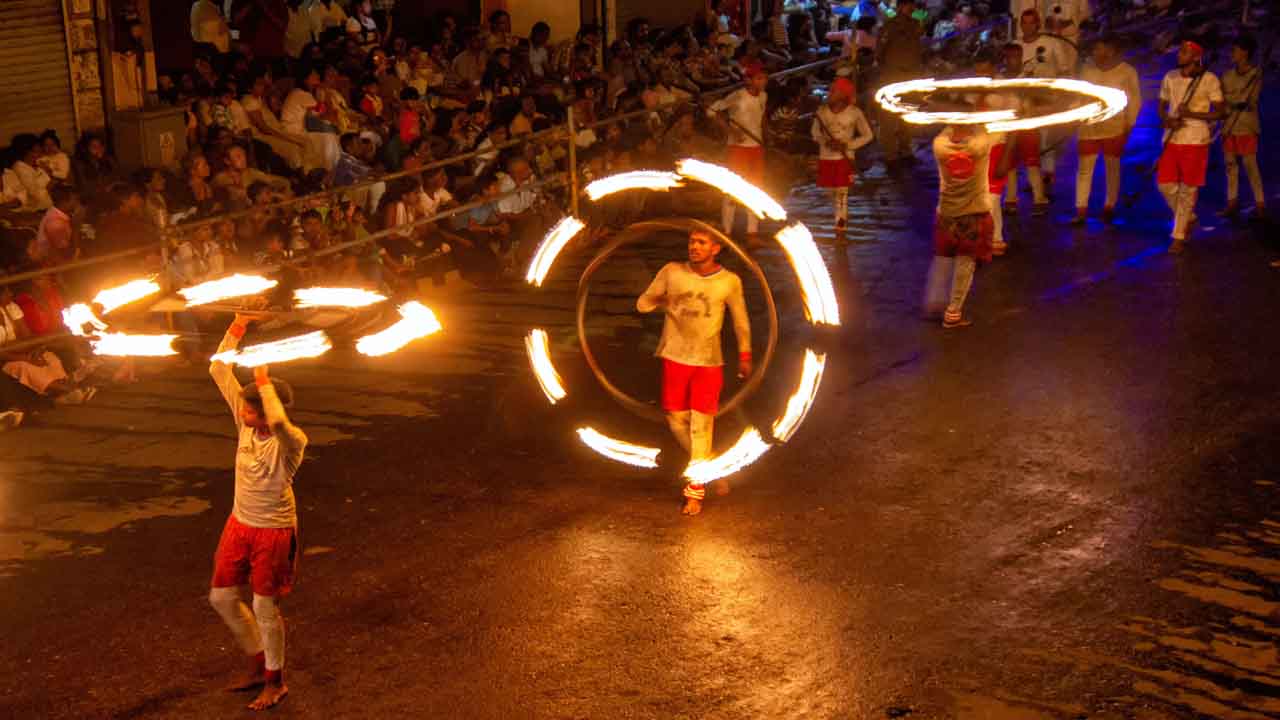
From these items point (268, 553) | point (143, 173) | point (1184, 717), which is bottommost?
point (1184, 717)

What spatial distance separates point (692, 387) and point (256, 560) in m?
3.63

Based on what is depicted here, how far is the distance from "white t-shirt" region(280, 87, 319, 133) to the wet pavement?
3.66m

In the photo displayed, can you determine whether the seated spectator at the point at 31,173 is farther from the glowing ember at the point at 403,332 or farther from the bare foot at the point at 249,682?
the bare foot at the point at 249,682

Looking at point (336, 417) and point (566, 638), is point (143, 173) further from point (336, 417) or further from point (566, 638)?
point (566, 638)

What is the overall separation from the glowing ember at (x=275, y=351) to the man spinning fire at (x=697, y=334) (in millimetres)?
2323

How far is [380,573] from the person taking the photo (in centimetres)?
929

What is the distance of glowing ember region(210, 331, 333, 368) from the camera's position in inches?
328

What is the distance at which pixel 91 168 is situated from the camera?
48.0 feet

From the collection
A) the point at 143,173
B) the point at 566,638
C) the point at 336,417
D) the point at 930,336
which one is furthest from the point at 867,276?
the point at 566,638

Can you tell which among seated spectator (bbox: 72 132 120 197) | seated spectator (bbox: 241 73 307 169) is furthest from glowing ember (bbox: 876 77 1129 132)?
seated spectator (bbox: 72 132 120 197)

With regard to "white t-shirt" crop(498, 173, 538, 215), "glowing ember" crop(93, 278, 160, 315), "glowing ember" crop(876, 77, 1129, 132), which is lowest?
"white t-shirt" crop(498, 173, 538, 215)

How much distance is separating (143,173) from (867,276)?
7467 mm

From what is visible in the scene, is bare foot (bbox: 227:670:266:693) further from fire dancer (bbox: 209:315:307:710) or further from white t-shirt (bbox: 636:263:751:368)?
white t-shirt (bbox: 636:263:751:368)

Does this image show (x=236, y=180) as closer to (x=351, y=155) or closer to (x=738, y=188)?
(x=351, y=155)
